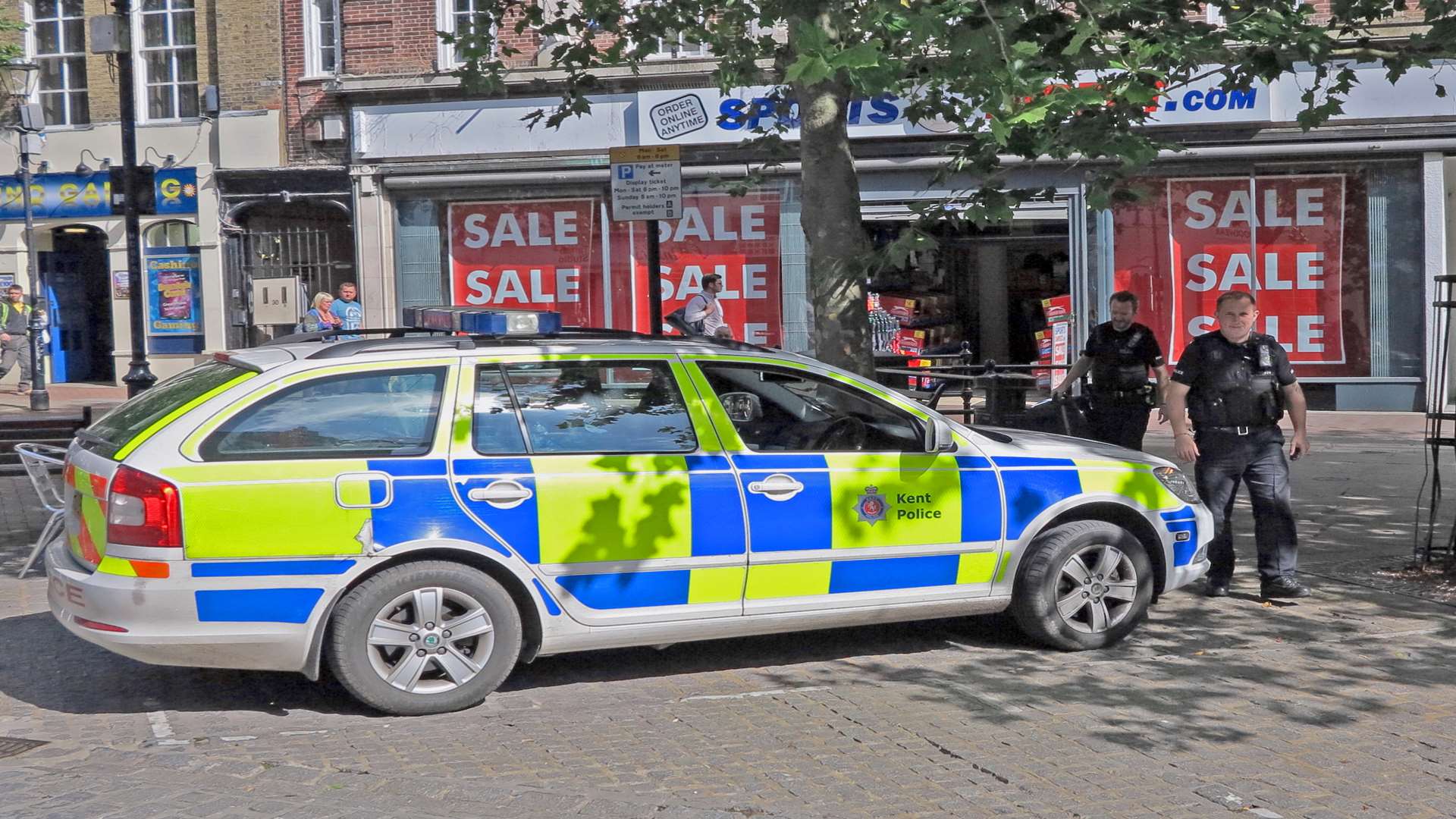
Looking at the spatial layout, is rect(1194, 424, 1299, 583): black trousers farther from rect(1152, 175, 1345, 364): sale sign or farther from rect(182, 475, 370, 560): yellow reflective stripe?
rect(1152, 175, 1345, 364): sale sign

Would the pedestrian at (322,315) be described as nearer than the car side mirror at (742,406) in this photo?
No

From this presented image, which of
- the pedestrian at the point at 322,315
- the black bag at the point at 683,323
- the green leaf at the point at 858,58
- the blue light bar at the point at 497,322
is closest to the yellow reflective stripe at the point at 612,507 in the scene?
the blue light bar at the point at 497,322

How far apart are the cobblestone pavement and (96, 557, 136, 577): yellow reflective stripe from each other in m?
0.64

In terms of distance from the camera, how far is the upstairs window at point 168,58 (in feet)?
69.8

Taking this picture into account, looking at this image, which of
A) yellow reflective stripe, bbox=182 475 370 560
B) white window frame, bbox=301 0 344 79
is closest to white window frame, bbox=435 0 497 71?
white window frame, bbox=301 0 344 79

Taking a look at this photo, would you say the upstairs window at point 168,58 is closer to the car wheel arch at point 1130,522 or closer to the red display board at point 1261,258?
the red display board at point 1261,258

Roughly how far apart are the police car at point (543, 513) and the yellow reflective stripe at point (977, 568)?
0.01 m

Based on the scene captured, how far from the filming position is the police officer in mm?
7791

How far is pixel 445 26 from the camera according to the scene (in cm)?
1992

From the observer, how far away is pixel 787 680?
6488 mm

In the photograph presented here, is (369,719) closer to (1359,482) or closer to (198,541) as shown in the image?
(198,541)

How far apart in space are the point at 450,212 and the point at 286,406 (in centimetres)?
1445

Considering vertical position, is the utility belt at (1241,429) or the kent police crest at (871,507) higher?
the utility belt at (1241,429)

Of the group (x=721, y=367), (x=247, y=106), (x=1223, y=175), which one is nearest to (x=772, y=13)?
(x=721, y=367)
